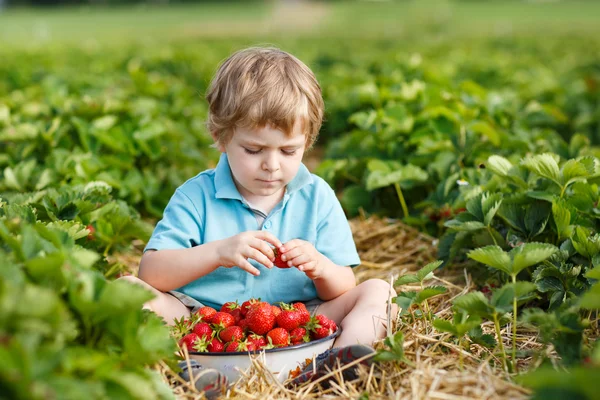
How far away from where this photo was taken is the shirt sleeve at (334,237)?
2.76 metres

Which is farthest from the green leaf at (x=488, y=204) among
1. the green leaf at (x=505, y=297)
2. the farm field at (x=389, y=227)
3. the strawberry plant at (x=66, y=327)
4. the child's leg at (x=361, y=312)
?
the strawberry plant at (x=66, y=327)

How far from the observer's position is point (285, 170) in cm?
250

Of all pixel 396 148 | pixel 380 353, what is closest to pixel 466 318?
pixel 380 353

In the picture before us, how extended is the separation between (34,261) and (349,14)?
153 ft

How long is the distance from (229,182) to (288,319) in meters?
0.67

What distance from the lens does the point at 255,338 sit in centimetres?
227

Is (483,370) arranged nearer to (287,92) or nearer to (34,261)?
(287,92)

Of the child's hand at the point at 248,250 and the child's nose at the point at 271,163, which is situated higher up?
the child's nose at the point at 271,163

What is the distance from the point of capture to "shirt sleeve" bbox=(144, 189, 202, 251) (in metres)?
2.58

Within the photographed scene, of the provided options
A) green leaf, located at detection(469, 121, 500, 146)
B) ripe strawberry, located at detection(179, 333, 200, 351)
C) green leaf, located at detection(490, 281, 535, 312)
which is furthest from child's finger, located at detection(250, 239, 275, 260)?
green leaf, located at detection(469, 121, 500, 146)

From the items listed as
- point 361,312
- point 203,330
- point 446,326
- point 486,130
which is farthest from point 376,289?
point 486,130

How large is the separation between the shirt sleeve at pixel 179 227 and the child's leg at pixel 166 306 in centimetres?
17

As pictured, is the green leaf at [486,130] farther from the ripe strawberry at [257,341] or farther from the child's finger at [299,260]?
the ripe strawberry at [257,341]

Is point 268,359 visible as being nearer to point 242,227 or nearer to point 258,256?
point 258,256
